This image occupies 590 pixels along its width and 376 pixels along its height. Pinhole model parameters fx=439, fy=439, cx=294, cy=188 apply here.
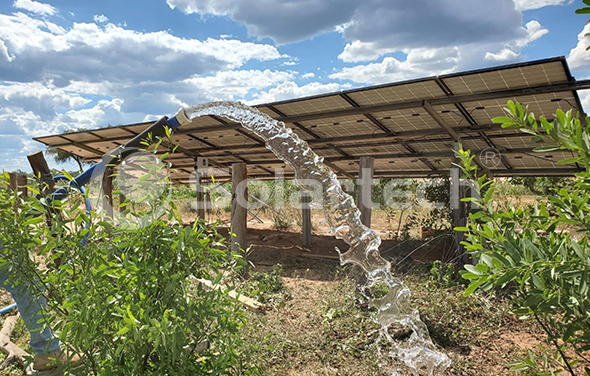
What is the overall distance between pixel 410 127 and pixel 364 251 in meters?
3.30

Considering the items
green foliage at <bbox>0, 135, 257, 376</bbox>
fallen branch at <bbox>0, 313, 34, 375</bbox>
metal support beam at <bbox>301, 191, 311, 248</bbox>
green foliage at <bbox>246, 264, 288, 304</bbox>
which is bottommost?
fallen branch at <bbox>0, 313, 34, 375</bbox>

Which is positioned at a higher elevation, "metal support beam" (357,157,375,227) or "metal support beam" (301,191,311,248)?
"metal support beam" (357,157,375,227)

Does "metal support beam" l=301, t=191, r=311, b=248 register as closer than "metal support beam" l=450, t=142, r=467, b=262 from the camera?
No

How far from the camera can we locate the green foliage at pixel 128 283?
1.85 meters

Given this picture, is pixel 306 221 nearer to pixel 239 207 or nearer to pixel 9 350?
pixel 239 207

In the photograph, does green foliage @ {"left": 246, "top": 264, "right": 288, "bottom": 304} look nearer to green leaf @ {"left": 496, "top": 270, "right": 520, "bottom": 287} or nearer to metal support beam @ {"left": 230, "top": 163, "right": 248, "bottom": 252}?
metal support beam @ {"left": 230, "top": 163, "right": 248, "bottom": 252}

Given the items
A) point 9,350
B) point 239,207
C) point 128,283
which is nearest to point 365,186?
point 239,207

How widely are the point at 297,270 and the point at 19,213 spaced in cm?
632

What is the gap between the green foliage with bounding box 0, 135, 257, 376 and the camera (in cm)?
185

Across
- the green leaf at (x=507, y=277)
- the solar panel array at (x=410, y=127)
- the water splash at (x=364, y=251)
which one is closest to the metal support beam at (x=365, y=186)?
the solar panel array at (x=410, y=127)

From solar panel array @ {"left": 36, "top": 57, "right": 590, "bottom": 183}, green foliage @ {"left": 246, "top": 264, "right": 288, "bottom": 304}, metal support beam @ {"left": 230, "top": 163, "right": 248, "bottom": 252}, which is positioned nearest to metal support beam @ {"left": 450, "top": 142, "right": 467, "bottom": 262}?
solar panel array @ {"left": 36, "top": 57, "right": 590, "bottom": 183}

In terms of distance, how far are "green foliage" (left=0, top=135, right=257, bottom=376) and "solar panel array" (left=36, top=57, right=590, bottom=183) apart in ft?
12.3

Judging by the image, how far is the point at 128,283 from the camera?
1951 mm

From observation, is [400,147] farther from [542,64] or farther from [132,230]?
[132,230]
